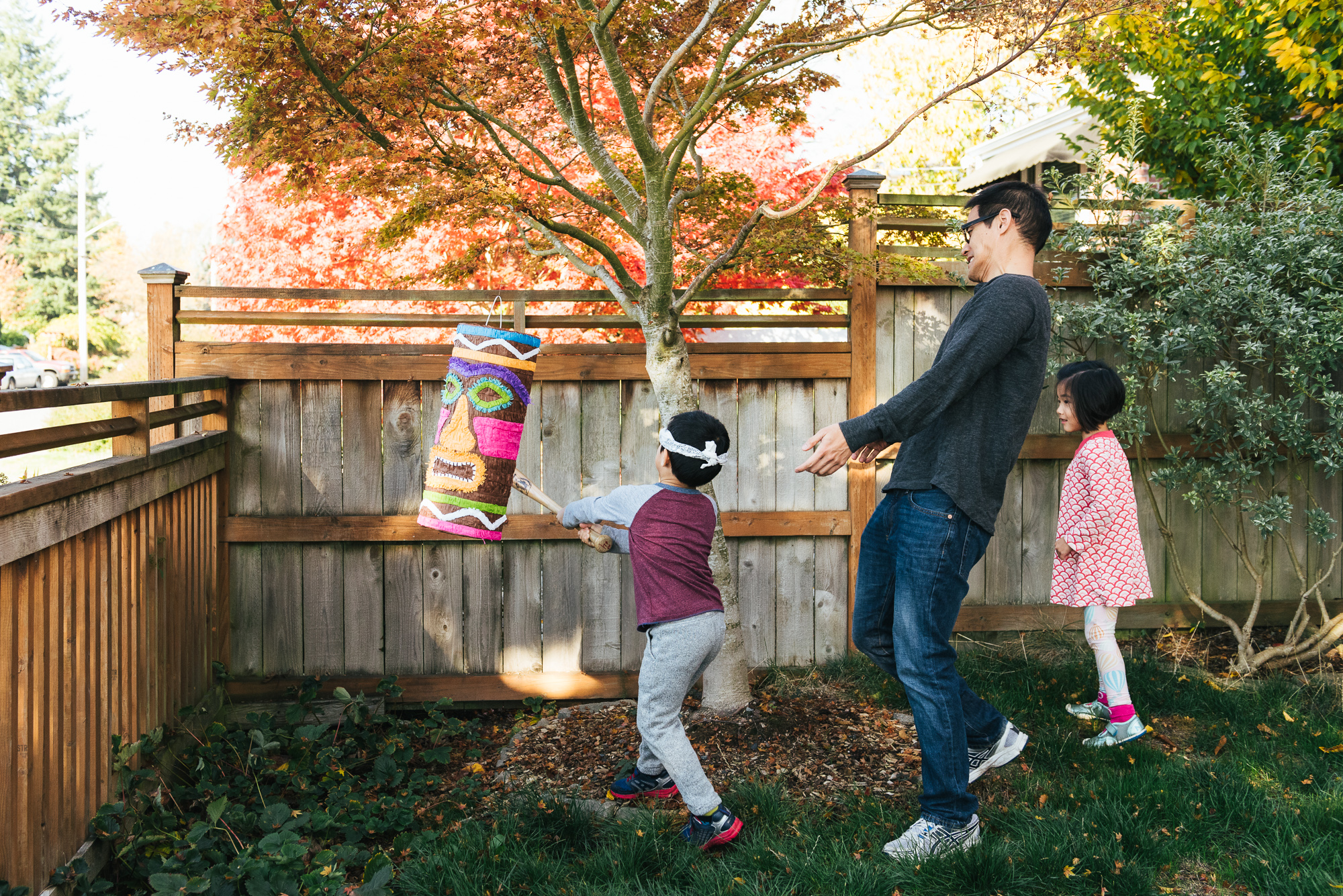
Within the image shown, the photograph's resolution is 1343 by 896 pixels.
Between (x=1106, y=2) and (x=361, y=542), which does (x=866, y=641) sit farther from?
(x=1106, y=2)

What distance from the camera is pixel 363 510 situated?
399cm

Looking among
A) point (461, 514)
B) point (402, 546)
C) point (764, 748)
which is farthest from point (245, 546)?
point (764, 748)

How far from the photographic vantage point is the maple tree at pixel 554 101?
2.90m

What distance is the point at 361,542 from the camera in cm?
399

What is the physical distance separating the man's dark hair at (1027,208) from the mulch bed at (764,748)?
5.87ft

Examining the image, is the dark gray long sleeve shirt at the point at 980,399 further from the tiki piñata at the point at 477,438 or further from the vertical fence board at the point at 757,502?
the vertical fence board at the point at 757,502

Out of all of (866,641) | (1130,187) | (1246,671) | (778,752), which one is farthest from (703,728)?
(1130,187)

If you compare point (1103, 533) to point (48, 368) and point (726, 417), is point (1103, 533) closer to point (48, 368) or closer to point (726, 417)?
point (726, 417)

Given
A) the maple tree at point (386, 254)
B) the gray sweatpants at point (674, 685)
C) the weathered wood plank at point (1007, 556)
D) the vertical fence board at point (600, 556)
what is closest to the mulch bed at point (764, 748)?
the vertical fence board at point (600, 556)

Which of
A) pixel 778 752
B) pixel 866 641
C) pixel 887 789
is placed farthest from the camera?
pixel 778 752

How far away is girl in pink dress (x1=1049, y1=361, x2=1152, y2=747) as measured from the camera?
3.42m

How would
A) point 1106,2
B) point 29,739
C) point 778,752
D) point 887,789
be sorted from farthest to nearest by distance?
point 1106,2 → point 778,752 → point 887,789 → point 29,739

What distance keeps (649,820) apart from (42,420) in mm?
16229

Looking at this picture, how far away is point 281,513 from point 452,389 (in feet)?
4.86
